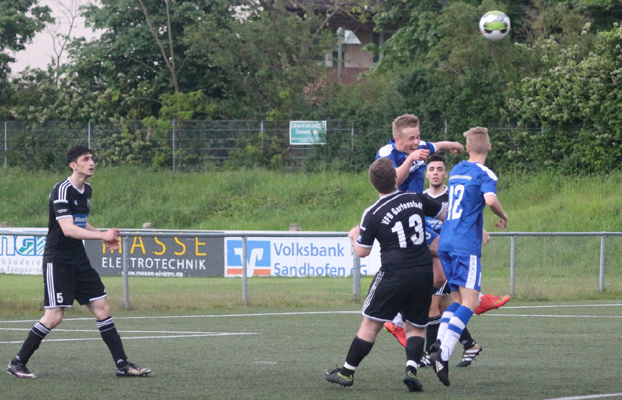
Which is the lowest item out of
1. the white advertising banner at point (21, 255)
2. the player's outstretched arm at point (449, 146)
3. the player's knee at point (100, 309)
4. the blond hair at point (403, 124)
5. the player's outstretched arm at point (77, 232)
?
the white advertising banner at point (21, 255)

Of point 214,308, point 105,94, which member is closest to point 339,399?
point 214,308

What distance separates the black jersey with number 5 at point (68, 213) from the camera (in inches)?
291

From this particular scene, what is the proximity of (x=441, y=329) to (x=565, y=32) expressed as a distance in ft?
97.9

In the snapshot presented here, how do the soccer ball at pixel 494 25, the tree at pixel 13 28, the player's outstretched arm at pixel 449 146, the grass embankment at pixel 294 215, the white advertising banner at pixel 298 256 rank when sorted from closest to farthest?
the player's outstretched arm at pixel 449 146 → the grass embankment at pixel 294 215 → the white advertising banner at pixel 298 256 → the soccer ball at pixel 494 25 → the tree at pixel 13 28

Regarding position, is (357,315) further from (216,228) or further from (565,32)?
(565,32)

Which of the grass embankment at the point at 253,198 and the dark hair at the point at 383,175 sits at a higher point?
the dark hair at the point at 383,175

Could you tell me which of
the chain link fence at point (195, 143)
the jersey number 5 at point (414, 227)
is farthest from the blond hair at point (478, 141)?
the chain link fence at point (195, 143)

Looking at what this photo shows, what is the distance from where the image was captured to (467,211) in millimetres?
7406

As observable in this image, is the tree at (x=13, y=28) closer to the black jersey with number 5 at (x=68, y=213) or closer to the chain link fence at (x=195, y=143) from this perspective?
the chain link fence at (x=195, y=143)

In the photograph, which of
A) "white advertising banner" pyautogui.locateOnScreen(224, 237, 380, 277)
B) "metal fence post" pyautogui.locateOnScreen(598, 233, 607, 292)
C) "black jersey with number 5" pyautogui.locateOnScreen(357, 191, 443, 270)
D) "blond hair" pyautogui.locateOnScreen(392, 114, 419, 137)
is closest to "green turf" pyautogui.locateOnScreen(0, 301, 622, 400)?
"black jersey with number 5" pyautogui.locateOnScreen(357, 191, 443, 270)

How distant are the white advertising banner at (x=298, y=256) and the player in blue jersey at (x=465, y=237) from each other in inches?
473

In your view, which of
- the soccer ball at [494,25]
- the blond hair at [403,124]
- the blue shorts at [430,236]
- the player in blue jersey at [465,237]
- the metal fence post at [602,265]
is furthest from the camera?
the soccer ball at [494,25]

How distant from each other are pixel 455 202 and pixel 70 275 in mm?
3266

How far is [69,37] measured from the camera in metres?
42.4
